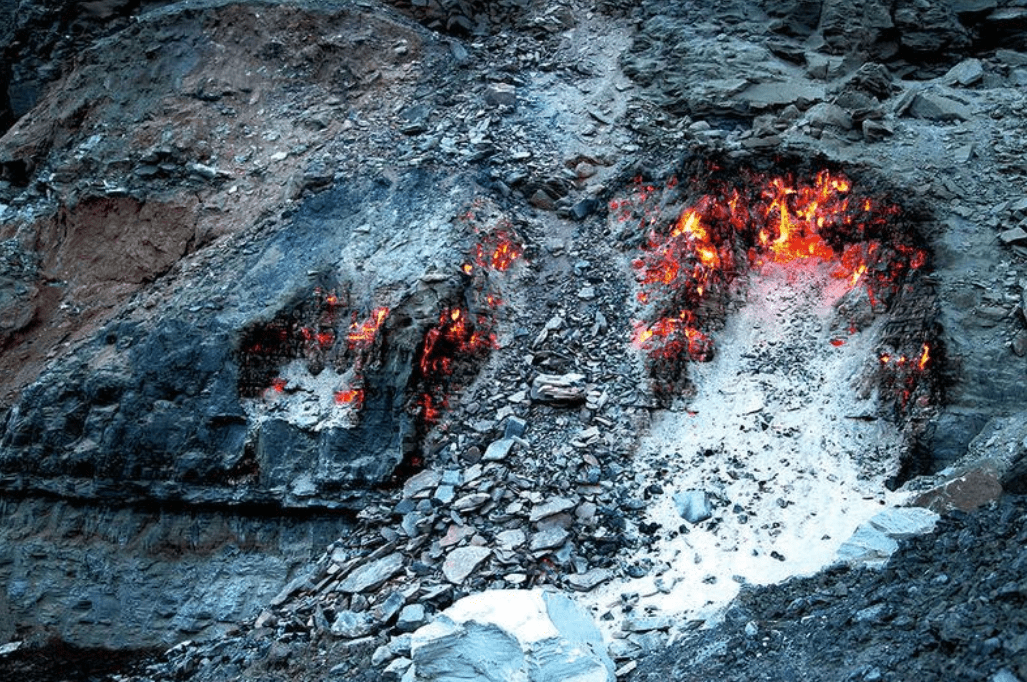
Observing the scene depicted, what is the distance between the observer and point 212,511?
10664 mm

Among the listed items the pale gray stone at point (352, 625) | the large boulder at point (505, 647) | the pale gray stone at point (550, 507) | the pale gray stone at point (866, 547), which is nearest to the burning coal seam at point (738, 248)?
the pale gray stone at point (550, 507)

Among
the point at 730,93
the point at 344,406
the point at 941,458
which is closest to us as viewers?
the point at 941,458

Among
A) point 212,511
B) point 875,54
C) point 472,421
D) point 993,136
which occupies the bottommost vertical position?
point 212,511

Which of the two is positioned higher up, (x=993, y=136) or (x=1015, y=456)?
(x=993, y=136)

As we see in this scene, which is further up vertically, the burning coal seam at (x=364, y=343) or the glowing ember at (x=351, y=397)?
the burning coal seam at (x=364, y=343)

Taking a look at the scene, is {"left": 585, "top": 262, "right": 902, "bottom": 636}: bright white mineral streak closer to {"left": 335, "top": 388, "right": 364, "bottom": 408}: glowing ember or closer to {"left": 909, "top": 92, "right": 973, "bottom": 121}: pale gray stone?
{"left": 909, "top": 92, "right": 973, "bottom": 121}: pale gray stone

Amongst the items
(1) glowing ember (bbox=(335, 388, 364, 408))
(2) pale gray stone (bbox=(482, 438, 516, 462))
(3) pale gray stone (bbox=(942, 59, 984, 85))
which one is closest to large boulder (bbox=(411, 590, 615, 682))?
(2) pale gray stone (bbox=(482, 438, 516, 462))

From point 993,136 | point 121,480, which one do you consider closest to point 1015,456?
point 993,136

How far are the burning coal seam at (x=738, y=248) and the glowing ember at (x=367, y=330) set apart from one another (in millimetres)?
3056

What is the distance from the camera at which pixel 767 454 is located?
31.7ft

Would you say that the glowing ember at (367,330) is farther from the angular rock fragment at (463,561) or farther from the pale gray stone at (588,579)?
the pale gray stone at (588,579)

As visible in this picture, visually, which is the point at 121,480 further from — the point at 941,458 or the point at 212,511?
the point at 941,458

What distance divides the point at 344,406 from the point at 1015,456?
6932 mm

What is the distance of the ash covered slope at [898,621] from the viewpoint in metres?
5.56
